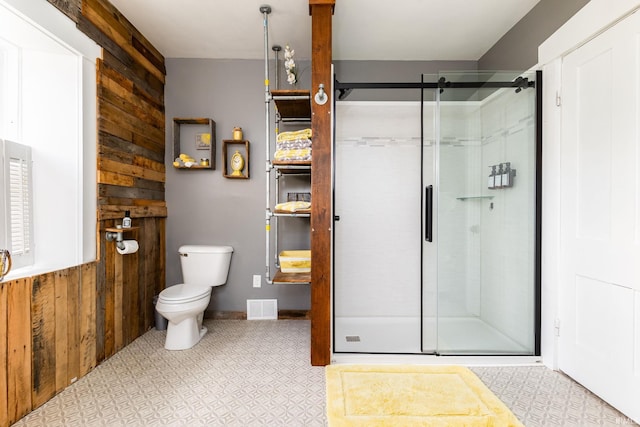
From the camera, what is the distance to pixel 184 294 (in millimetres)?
2211

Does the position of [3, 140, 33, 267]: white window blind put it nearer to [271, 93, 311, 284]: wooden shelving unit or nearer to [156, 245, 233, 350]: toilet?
[156, 245, 233, 350]: toilet

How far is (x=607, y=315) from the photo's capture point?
1.59 metres

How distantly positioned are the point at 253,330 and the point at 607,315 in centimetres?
236

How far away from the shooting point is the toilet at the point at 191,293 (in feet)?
7.07

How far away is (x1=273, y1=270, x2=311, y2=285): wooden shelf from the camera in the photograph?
6.91 ft

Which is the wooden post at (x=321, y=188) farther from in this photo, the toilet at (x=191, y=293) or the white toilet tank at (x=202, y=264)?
the white toilet tank at (x=202, y=264)

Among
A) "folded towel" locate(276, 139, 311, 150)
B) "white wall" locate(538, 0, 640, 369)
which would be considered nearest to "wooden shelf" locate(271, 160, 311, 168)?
"folded towel" locate(276, 139, 311, 150)

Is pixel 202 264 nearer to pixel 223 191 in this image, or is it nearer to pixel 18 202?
pixel 223 191

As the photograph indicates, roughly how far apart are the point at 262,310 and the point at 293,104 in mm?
1857

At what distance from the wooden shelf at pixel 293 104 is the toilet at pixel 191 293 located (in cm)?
132

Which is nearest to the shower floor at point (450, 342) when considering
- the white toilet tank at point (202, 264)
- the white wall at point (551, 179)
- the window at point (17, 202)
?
the white wall at point (551, 179)

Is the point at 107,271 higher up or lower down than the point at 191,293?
higher up

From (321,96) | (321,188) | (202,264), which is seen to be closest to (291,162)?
(321,188)

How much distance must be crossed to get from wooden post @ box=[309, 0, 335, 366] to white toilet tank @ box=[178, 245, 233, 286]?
112 centimetres
